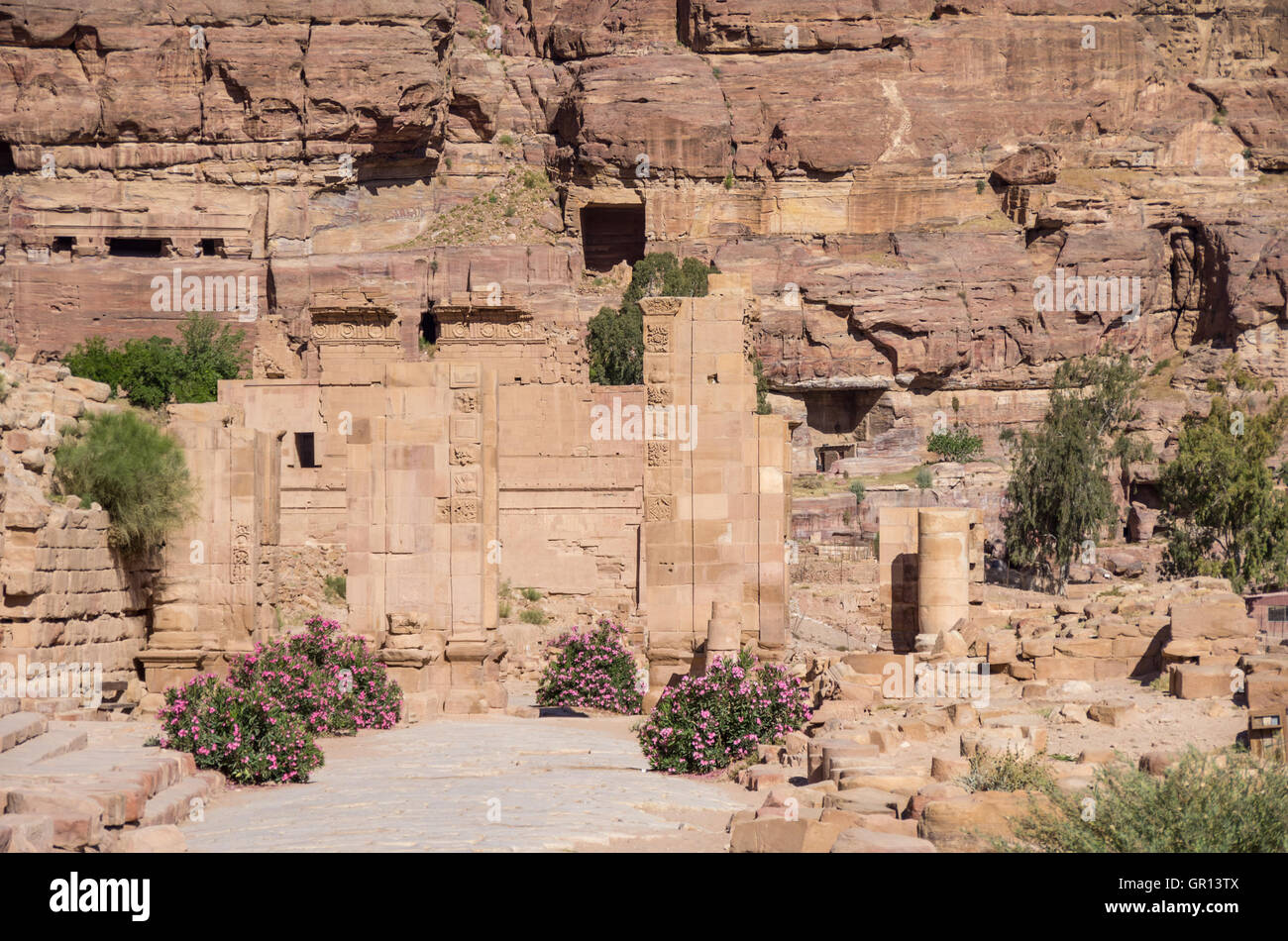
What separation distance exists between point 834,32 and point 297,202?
2139 cm

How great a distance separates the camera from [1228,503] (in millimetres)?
47562

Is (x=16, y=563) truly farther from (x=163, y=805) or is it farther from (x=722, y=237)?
(x=722, y=237)

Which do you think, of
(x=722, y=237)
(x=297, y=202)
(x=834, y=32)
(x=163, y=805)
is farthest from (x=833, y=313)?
(x=163, y=805)

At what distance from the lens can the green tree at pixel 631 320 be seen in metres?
53.1

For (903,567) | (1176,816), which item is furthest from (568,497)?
(1176,816)

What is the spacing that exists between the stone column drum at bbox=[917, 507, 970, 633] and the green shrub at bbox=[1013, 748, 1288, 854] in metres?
13.9

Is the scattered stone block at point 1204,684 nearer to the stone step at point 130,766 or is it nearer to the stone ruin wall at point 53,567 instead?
the stone step at point 130,766

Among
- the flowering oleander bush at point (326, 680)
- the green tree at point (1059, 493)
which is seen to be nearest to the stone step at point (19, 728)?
the flowering oleander bush at point (326, 680)

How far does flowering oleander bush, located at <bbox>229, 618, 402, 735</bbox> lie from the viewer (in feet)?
54.6

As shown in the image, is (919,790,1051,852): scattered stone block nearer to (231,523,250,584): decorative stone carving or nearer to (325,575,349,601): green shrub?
(231,523,250,584): decorative stone carving

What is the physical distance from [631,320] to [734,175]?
42.6ft

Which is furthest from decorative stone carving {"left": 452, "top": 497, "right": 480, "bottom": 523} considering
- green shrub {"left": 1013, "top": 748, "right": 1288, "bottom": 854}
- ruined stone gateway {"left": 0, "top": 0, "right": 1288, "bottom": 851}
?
ruined stone gateway {"left": 0, "top": 0, "right": 1288, "bottom": 851}

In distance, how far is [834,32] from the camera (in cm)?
6794

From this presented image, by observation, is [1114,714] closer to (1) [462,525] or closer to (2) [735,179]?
(1) [462,525]
